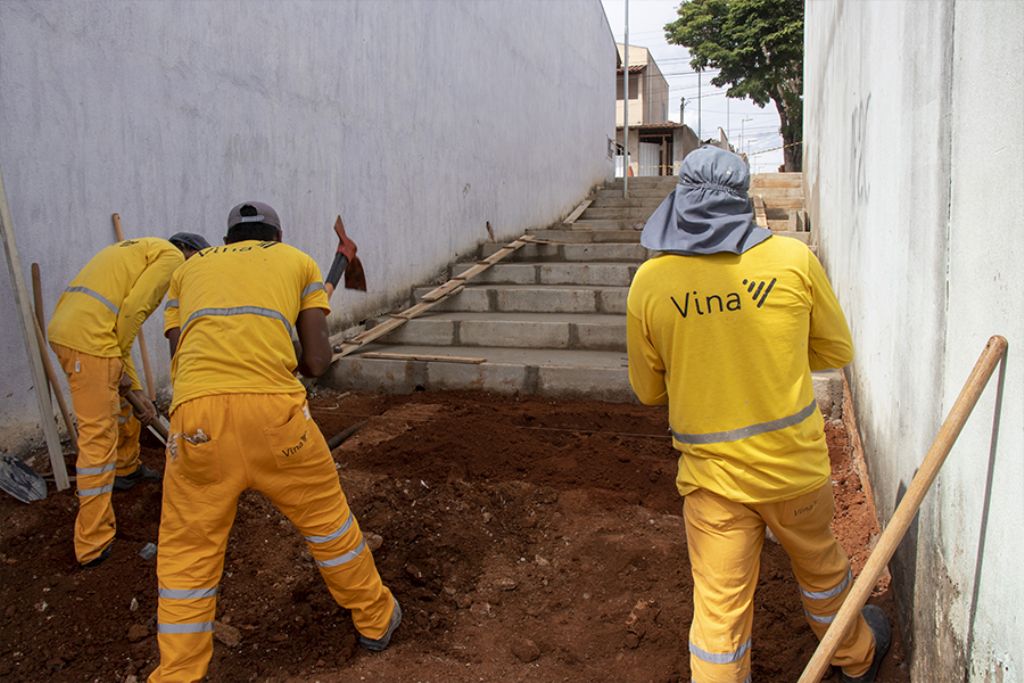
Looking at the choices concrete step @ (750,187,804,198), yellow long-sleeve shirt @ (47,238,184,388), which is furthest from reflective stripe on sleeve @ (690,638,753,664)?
concrete step @ (750,187,804,198)

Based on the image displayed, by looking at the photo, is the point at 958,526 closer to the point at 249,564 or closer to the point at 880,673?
the point at 880,673

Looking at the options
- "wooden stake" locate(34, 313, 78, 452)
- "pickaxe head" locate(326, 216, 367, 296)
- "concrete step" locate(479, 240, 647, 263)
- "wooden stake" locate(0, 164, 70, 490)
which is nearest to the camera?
"pickaxe head" locate(326, 216, 367, 296)

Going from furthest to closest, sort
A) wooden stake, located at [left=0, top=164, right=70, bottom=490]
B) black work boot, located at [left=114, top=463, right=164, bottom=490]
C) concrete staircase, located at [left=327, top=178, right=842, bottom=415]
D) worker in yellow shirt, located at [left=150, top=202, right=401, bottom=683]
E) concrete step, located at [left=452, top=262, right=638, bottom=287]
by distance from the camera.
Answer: concrete step, located at [left=452, top=262, right=638, bottom=287]
concrete staircase, located at [left=327, top=178, right=842, bottom=415]
black work boot, located at [left=114, top=463, right=164, bottom=490]
wooden stake, located at [left=0, top=164, right=70, bottom=490]
worker in yellow shirt, located at [left=150, top=202, right=401, bottom=683]

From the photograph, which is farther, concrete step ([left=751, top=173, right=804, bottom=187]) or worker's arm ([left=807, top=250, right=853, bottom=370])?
concrete step ([left=751, top=173, right=804, bottom=187])

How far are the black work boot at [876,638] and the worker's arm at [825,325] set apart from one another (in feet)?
2.86

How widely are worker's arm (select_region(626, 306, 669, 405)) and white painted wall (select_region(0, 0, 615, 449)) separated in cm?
353

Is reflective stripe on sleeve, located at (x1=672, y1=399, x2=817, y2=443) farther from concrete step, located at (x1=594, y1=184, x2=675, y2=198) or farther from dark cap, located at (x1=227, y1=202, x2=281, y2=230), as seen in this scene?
concrete step, located at (x1=594, y1=184, x2=675, y2=198)

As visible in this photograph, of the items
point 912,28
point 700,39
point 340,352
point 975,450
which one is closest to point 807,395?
point 975,450

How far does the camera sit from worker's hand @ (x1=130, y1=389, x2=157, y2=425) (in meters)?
3.99

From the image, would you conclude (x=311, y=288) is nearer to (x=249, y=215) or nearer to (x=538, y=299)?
(x=249, y=215)

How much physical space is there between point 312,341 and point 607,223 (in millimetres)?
10498

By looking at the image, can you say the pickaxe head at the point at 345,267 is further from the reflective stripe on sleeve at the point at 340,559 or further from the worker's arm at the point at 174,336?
the reflective stripe on sleeve at the point at 340,559

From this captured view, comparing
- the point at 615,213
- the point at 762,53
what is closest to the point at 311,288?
Result: the point at 615,213

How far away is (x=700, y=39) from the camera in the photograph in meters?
25.7
